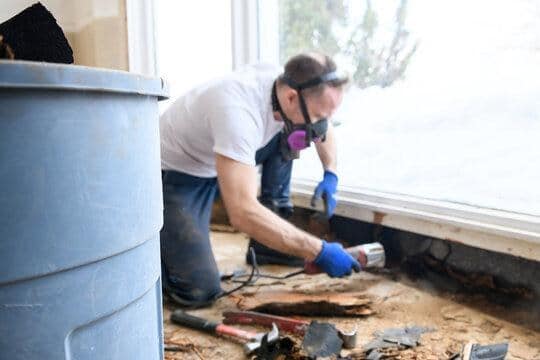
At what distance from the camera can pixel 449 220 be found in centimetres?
162

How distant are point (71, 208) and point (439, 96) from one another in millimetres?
1509

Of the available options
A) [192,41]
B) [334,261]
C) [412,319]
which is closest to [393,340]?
[412,319]

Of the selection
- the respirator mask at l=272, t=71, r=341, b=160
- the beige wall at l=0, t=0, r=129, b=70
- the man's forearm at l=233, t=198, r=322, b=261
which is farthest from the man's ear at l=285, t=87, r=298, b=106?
the beige wall at l=0, t=0, r=129, b=70

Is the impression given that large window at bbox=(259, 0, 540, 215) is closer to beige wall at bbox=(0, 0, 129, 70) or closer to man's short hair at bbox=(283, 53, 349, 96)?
man's short hair at bbox=(283, 53, 349, 96)

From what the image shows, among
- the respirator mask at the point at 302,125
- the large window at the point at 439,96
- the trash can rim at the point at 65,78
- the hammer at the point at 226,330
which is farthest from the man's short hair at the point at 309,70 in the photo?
the trash can rim at the point at 65,78

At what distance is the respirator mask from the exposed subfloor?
561mm

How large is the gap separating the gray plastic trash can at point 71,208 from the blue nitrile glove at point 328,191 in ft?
4.44

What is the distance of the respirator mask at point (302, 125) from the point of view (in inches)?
64.1

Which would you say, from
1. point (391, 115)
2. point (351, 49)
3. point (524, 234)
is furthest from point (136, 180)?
point (351, 49)

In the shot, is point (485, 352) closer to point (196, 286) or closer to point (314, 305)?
point (314, 305)

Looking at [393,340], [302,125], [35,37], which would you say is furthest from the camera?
[302,125]

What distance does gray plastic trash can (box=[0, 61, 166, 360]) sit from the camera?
0.52 m

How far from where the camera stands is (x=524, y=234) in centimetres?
141

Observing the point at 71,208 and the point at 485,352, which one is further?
the point at 485,352
